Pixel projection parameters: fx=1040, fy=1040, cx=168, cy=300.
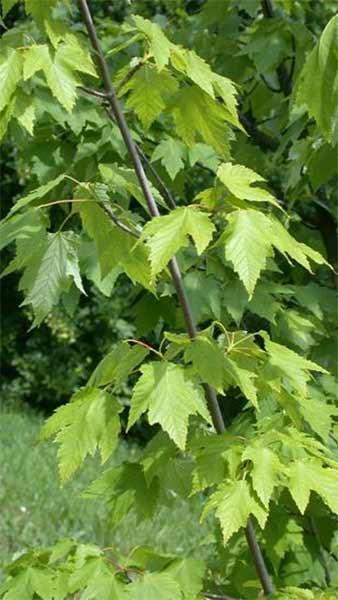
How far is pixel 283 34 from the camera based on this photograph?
9.68 feet

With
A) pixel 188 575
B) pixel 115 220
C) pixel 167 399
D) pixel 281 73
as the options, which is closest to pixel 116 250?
pixel 115 220

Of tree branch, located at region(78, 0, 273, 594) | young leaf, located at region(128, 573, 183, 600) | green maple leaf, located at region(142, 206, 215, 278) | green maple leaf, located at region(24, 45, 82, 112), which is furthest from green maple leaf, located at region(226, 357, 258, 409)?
green maple leaf, located at region(24, 45, 82, 112)

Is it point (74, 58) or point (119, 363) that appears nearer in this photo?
point (74, 58)

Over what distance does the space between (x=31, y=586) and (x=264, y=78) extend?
197 centimetres

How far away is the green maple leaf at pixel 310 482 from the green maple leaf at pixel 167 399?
0.57ft

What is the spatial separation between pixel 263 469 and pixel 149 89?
66cm

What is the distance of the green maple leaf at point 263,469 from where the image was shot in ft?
5.35

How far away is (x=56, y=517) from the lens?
227 inches

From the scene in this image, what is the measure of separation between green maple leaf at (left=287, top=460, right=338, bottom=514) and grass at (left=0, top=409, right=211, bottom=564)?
11.3 feet

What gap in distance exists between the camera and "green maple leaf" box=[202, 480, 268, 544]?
161 cm

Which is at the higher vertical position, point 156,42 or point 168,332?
point 156,42

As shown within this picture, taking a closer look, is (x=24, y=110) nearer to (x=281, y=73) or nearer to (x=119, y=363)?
(x=119, y=363)

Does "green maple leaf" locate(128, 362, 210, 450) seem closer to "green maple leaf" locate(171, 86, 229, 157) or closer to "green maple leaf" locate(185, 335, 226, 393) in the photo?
"green maple leaf" locate(185, 335, 226, 393)

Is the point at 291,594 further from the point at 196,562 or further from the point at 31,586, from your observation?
the point at 31,586
